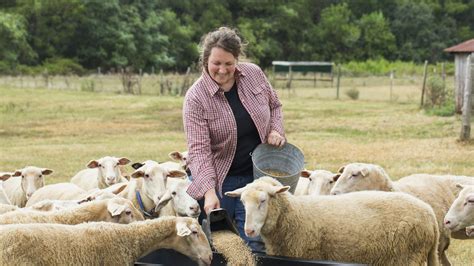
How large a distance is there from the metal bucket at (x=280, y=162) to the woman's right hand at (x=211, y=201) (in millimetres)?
394

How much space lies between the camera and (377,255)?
6.16 m

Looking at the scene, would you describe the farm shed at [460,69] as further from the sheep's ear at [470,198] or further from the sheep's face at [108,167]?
the sheep's ear at [470,198]

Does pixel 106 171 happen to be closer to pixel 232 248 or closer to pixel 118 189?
pixel 118 189

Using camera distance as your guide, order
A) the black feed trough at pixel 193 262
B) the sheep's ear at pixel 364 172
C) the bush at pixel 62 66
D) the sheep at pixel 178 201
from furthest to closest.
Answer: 1. the bush at pixel 62 66
2. the sheep's ear at pixel 364 172
3. the sheep at pixel 178 201
4. the black feed trough at pixel 193 262

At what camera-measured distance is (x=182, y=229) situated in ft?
19.1

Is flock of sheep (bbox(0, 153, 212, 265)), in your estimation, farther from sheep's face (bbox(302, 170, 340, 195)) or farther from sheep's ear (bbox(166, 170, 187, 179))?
sheep's face (bbox(302, 170, 340, 195))

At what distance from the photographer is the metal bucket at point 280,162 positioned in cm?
605

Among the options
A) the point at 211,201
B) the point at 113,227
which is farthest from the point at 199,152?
the point at 113,227

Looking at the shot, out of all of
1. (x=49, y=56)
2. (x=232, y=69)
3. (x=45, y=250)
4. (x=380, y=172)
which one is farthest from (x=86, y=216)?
(x=49, y=56)

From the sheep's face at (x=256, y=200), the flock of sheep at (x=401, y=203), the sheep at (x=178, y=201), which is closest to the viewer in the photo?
the sheep's face at (x=256, y=200)

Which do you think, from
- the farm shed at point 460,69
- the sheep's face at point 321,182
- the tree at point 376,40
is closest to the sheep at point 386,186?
the sheep's face at point 321,182

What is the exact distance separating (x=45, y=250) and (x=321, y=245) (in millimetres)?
2118

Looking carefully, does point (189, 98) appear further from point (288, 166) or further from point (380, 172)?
point (380, 172)

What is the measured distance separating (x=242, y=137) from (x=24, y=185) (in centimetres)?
504
